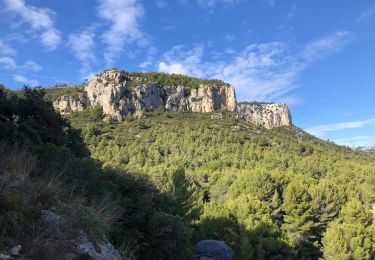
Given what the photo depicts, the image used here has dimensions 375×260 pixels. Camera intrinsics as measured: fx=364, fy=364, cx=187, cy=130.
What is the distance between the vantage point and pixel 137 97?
364 ft

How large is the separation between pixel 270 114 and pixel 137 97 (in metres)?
98.0

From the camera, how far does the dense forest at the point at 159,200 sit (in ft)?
17.9

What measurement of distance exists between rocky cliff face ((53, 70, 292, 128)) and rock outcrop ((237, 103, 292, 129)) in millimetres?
53440

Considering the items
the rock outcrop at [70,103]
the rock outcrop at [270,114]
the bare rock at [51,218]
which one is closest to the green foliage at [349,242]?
the bare rock at [51,218]

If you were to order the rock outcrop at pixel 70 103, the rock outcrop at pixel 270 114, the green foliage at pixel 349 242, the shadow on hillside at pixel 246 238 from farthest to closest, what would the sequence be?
the rock outcrop at pixel 270 114 → the rock outcrop at pixel 70 103 → the green foliage at pixel 349 242 → the shadow on hillside at pixel 246 238

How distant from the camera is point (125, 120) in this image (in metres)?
102

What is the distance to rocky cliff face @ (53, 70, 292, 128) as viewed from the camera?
107m

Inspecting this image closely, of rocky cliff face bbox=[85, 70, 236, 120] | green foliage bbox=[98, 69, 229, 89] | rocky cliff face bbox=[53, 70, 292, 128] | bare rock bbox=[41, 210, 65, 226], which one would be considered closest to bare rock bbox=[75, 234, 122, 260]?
bare rock bbox=[41, 210, 65, 226]

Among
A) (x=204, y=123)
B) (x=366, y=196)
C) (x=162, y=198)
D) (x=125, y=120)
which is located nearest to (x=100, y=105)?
(x=125, y=120)

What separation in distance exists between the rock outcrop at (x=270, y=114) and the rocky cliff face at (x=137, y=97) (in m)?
53.4

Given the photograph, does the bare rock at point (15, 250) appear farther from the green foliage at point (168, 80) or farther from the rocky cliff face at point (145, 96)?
the green foliage at point (168, 80)

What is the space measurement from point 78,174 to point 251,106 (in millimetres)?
192557

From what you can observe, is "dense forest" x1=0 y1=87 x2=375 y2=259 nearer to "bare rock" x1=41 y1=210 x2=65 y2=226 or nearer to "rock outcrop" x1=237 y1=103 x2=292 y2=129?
"bare rock" x1=41 y1=210 x2=65 y2=226

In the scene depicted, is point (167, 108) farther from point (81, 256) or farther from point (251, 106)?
point (81, 256)
